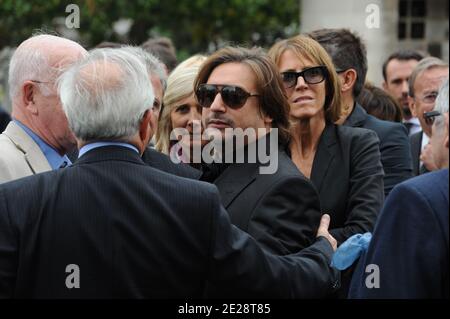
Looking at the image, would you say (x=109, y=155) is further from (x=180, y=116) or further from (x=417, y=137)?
(x=417, y=137)

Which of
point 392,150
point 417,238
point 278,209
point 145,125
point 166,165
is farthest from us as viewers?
point 392,150

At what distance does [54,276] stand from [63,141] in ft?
3.99

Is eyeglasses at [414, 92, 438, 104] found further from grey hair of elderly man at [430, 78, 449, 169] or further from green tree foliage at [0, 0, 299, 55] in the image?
green tree foliage at [0, 0, 299, 55]

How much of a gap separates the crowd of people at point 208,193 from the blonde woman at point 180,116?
0.98 metres

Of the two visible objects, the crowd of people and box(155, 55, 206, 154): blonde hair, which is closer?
the crowd of people

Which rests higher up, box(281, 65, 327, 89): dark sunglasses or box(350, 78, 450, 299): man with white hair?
box(281, 65, 327, 89): dark sunglasses

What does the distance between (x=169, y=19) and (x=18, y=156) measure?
Answer: 42.2 feet

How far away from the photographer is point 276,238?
3.70 metres

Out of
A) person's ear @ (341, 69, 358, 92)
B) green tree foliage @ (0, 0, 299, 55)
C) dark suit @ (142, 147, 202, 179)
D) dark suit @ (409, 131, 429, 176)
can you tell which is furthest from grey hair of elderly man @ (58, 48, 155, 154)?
green tree foliage @ (0, 0, 299, 55)

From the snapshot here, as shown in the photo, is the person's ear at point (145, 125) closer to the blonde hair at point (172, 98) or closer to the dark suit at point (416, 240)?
the dark suit at point (416, 240)

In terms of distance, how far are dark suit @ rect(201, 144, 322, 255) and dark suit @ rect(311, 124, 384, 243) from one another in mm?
763

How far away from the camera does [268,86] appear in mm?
4227

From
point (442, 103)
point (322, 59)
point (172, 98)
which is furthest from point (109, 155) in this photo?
point (172, 98)

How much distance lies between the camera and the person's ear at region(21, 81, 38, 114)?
4.24m
